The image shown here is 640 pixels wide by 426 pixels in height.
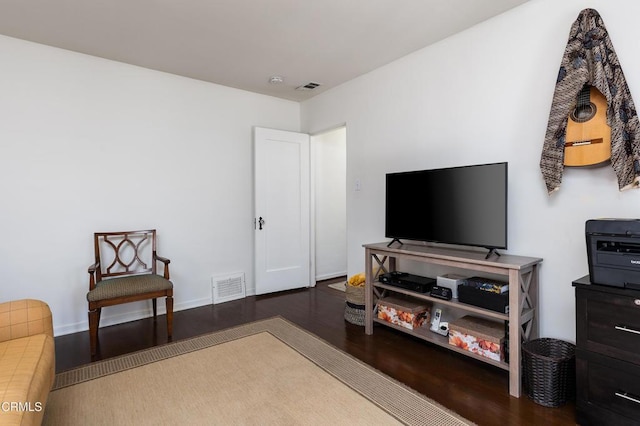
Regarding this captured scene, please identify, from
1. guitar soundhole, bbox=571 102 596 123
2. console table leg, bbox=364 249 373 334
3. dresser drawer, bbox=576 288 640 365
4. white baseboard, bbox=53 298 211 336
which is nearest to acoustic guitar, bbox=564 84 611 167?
guitar soundhole, bbox=571 102 596 123

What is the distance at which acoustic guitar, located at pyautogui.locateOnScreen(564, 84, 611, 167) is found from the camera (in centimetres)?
197

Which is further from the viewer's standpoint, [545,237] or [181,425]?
[545,237]

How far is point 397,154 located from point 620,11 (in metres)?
1.78

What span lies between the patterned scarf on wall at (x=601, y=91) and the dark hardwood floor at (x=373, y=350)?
130 centimetres

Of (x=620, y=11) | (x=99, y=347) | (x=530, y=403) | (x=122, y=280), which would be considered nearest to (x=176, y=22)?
(x=122, y=280)

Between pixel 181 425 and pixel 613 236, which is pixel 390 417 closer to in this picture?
pixel 181 425

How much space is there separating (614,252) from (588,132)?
762 mm

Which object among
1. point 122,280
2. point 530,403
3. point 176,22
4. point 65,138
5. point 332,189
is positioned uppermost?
point 176,22

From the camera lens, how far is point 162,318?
3459 mm

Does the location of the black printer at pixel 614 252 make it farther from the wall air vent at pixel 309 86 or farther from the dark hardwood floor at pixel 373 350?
the wall air vent at pixel 309 86

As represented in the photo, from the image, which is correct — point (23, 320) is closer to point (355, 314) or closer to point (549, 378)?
point (355, 314)

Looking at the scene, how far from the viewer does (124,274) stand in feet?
10.8

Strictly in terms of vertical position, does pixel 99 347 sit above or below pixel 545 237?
A: below
